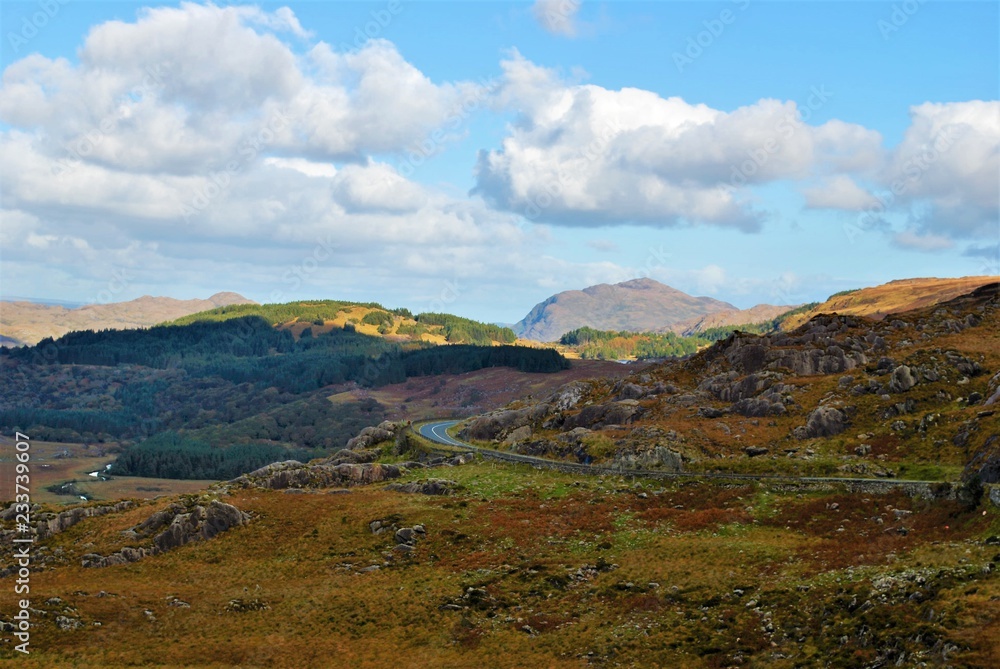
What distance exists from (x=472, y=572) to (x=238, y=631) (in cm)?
1643

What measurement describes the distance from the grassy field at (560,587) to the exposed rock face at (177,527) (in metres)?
1.33

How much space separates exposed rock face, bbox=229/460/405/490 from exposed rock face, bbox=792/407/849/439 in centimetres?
4633

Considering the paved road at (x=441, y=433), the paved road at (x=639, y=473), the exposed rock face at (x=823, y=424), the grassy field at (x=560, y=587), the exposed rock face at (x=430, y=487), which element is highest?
the exposed rock face at (x=823, y=424)

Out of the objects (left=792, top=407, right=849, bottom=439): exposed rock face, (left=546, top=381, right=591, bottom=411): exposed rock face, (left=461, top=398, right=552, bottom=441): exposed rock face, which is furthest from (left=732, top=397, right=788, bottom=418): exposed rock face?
(left=461, top=398, right=552, bottom=441): exposed rock face

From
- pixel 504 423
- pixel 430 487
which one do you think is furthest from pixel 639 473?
pixel 504 423

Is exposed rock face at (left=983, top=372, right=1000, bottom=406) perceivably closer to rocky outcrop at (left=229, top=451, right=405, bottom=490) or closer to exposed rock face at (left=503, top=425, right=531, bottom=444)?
exposed rock face at (left=503, top=425, right=531, bottom=444)

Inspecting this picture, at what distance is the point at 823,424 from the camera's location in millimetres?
90125

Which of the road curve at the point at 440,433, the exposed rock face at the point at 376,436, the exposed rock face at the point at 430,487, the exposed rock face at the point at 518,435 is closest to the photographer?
the exposed rock face at the point at 430,487

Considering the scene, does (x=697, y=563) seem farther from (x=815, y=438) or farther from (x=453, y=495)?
(x=815, y=438)

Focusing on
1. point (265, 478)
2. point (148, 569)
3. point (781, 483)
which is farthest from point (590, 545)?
point (265, 478)

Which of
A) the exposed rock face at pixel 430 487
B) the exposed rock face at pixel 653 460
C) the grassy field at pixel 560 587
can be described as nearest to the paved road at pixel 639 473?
the exposed rock face at pixel 653 460

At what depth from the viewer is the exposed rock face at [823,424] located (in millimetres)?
89375

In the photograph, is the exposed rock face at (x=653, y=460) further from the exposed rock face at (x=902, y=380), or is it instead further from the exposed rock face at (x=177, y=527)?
the exposed rock face at (x=177, y=527)

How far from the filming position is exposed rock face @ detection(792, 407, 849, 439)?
89375 millimetres
